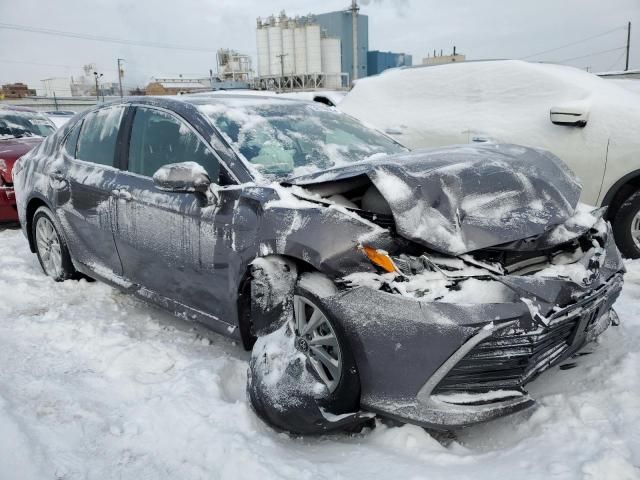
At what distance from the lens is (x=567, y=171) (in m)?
3.07

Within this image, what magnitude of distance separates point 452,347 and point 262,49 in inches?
1838

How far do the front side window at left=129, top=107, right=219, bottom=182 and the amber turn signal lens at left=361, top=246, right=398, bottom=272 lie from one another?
3.56ft

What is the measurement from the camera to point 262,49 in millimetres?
45406

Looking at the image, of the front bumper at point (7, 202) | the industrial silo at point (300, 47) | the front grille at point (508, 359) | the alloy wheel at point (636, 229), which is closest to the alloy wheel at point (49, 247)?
the front bumper at point (7, 202)

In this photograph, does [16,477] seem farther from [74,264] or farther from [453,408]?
[74,264]

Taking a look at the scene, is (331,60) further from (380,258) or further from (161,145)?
(380,258)

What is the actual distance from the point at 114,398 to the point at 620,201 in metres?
4.24

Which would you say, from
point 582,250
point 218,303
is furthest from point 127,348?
point 582,250

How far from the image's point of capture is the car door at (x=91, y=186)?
370 cm

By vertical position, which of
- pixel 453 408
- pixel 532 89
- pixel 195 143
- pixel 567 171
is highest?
pixel 532 89

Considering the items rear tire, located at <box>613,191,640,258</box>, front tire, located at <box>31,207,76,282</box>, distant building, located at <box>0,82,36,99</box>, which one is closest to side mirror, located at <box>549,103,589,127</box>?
rear tire, located at <box>613,191,640,258</box>

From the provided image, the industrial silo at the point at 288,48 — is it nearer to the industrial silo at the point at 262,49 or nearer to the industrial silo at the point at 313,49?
the industrial silo at the point at 313,49

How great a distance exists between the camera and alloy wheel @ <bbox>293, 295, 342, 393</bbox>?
2.28m

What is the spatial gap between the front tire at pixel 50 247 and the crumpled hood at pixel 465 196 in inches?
103
